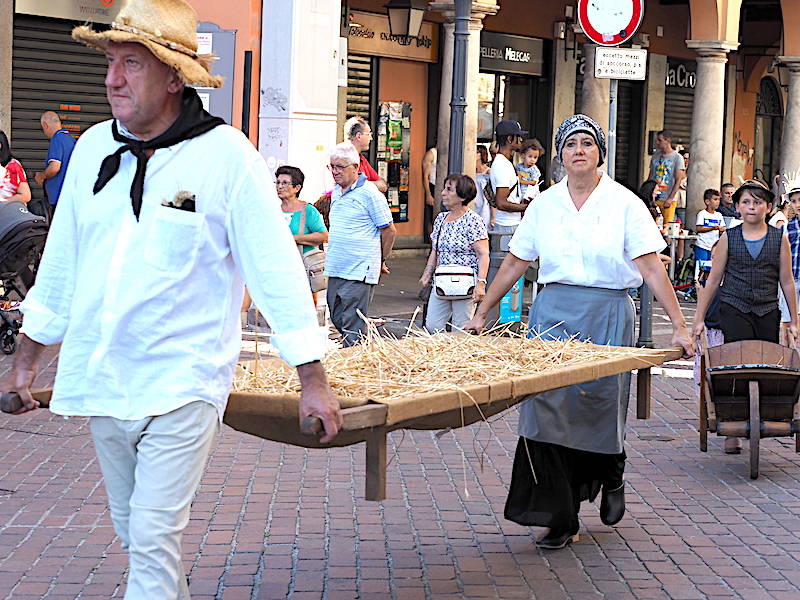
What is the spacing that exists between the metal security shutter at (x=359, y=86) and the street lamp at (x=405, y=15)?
0.66 meters

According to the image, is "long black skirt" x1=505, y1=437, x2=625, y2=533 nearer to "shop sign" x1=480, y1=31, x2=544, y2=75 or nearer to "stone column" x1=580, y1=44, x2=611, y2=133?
"stone column" x1=580, y1=44, x2=611, y2=133

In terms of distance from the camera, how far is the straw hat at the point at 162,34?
3.92 meters

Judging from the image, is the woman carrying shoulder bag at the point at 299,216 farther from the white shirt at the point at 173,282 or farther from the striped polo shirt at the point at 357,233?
the white shirt at the point at 173,282

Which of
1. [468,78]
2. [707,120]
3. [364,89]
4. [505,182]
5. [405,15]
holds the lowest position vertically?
[505,182]

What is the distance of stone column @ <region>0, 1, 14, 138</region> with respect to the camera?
1598cm

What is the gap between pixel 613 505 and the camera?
6703mm

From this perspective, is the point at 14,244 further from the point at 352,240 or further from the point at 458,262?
the point at 458,262

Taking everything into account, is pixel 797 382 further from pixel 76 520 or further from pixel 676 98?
pixel 676 98

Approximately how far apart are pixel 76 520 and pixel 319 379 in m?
3.08

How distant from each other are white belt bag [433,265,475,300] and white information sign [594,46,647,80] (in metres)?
2.13

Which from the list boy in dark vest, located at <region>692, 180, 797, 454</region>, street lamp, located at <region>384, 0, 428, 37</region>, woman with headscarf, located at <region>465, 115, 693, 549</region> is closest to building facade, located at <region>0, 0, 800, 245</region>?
street lamp, located at <region>384, 0, 428, 37</region>

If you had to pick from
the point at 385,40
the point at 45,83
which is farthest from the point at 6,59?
the point at 385,40

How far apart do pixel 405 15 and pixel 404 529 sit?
610 inches

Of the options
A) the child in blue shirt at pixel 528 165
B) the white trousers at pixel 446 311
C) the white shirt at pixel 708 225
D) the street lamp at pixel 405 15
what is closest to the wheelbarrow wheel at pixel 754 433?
the white trousers at pixel 446 311
